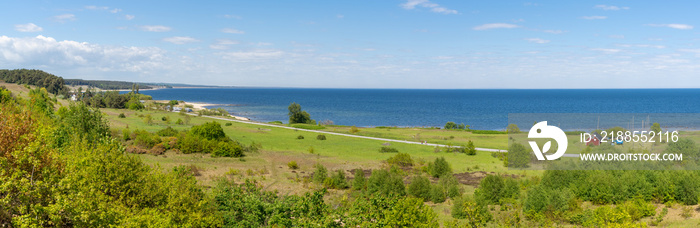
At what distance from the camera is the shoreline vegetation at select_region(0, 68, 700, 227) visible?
35.9 feet

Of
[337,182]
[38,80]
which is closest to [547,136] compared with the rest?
[337,182]

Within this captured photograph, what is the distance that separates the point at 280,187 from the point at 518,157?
20.4 meters

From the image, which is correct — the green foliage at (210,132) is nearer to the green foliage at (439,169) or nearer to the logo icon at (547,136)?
the green foliage at (439,169)

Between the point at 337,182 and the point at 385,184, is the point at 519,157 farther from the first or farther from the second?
the point at 337,182

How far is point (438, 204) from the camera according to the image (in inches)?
897

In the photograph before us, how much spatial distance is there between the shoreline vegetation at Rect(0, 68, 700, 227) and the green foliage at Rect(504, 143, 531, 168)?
3.31 feet

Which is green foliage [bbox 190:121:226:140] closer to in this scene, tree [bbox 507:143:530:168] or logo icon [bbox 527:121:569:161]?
tree [bbox 507:143:530:168]

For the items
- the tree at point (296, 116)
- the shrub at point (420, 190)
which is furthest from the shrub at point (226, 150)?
the tree at point (296, 116)

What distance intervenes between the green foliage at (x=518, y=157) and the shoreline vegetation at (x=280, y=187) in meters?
1.01

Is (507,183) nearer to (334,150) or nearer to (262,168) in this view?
(262,168)

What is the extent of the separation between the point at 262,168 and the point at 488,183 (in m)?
17.1

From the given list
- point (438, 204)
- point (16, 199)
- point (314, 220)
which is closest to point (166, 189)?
point (16, 199)

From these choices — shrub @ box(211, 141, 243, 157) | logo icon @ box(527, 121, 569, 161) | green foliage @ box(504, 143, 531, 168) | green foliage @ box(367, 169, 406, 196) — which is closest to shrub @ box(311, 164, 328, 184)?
green foliage @ box(367, 169, 406, 196)

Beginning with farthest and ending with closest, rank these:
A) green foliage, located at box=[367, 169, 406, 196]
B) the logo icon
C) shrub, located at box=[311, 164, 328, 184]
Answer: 1. the logo icon
2. shrub, located at box=[311, 164, 328, 184]
3. green foliage, located at box=[367, 169, 406, 196]
